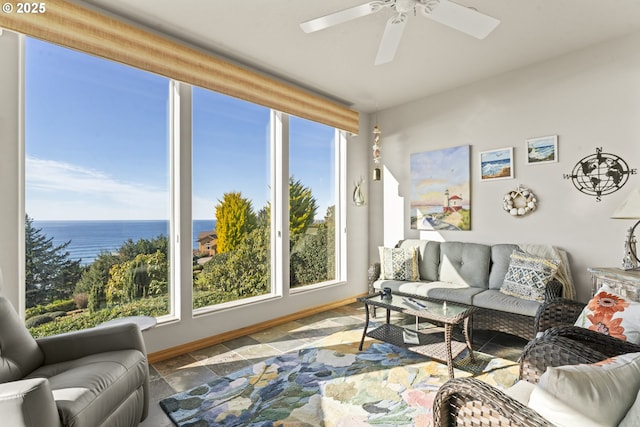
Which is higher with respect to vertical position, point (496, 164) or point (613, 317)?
point (496, 164)

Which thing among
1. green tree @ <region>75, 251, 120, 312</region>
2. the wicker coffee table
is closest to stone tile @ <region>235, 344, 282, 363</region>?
the wicker coffee table

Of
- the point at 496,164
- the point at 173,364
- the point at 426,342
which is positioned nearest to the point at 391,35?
the point at 496,164

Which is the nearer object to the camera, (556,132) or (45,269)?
(45,269)

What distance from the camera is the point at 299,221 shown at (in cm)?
416

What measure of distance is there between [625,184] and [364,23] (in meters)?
2.69

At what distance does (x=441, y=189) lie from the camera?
414 centimetres

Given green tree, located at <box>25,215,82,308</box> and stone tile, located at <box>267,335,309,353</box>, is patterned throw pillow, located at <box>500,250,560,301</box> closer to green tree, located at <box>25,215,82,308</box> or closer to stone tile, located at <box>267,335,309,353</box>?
stone tile, located at <box>267,335,309,353</box>

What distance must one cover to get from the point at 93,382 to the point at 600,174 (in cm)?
412

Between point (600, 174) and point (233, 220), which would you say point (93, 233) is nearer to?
point (233, 220)

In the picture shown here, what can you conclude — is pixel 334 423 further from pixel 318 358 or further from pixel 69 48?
pixel 69 48

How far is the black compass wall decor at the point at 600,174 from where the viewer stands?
2.96 meters

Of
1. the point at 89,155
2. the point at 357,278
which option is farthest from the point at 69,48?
the point at 357,278

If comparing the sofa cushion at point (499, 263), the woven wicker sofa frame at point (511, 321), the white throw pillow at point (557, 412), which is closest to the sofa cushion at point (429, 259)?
the sofa cushion at point (499, 263)

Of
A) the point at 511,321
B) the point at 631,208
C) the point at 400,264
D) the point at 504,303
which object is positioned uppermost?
the point at 631,208
